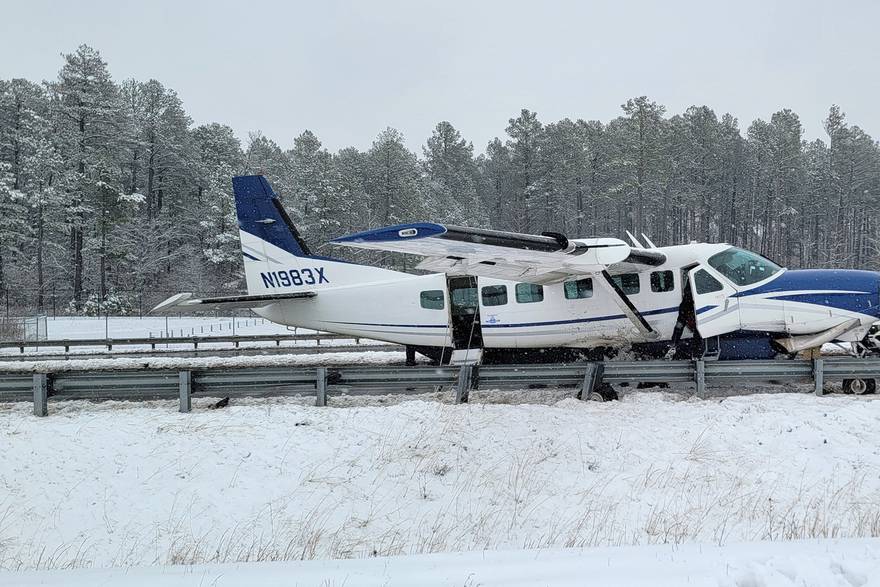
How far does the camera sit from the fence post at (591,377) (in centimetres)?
1011

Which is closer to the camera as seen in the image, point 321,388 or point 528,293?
point 321,388

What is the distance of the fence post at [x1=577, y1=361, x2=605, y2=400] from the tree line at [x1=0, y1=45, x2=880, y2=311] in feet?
108

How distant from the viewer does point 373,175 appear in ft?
189

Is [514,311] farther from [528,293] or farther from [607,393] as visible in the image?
[607,393]

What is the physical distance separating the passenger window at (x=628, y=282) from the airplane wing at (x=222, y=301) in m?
7.21

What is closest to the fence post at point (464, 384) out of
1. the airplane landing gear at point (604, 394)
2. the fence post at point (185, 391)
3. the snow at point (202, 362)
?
the airplane landing gear at point (604, 394)

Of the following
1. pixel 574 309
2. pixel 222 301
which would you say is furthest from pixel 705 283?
pixel 222 301

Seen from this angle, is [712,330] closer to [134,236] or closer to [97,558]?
[97,558]

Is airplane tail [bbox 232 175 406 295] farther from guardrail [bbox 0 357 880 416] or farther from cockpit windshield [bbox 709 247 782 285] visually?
cockpit windshield [bbox 709 247 782 285]

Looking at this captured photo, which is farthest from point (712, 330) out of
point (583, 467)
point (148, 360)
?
point (148, 360)

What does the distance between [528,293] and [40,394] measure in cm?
923

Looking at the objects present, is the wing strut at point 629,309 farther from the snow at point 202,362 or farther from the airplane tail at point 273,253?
the snow at point 202,362

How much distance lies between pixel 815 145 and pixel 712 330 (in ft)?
216

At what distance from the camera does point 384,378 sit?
10.1 m
